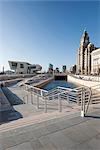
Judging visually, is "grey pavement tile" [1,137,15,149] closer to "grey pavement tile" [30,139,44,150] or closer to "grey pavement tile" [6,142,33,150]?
"grey pavement tile" [6,142,33,150]

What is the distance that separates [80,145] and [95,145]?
31cm

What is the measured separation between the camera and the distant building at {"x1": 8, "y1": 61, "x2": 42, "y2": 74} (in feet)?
285

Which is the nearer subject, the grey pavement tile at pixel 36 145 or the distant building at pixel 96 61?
the grey pavement tile at pixel 36 145

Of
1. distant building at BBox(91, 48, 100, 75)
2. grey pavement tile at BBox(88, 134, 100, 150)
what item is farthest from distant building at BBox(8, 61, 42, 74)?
grey pavement tile at BBox(88, 134, 100, 150)

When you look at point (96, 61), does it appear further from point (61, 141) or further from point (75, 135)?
point (61, 141)

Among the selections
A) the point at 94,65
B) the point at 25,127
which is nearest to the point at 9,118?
the point at 25,127

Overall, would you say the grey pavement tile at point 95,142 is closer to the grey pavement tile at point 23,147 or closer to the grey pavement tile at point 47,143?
the grey pavement tile at point 47,143

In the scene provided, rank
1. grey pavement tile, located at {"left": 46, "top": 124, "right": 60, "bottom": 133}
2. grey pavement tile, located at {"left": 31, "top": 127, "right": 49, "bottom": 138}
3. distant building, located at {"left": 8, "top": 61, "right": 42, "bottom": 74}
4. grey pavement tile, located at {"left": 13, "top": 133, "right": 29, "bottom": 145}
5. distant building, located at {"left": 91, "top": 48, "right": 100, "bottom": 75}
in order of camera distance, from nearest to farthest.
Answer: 1. grey pavement tile, located at {"left": 13, "top": 133, "right": 29, "bottom": 145}
2. grey pavement tile, located at {"left": 31, "top": 127, "right": 49, "bottom": 138}
3. grey pavement tile, located at {"left": 46, "top": 124, "right": 60, "bottom": 133}
4. distant building, located at {"left": 91, "top": 48, "right": 100, "bottom": 75}
5. distant building, located at {"left": 8, "top": 61, "right": 42, "bottom": 74}

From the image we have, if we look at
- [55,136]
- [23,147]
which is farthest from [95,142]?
[23,147]

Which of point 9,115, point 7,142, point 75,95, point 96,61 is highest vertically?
point 96,61

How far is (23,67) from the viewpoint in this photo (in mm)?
90438

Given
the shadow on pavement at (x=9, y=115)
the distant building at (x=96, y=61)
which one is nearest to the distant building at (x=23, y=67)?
the distant building at (x=96, y=61)

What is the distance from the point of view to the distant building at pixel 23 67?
8694 cm

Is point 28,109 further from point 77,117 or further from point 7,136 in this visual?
point 7,136
